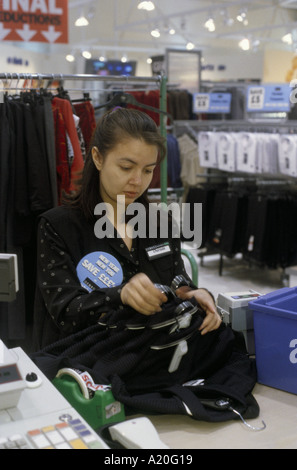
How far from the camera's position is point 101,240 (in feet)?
6.12

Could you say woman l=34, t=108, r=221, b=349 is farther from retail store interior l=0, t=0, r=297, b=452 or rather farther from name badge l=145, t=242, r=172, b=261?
retail store interior l=0, t=0, r=297, b=452

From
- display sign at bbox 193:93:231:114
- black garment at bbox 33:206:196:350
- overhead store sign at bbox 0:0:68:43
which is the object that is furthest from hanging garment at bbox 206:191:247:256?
black garment at bbox 33:206:196:350

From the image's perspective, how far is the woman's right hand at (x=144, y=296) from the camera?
4.34 feet

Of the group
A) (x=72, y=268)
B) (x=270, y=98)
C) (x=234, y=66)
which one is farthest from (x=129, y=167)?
(x=234, y=66)

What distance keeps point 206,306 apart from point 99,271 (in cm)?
43

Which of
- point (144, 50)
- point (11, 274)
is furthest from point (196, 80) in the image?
point (11, 274)

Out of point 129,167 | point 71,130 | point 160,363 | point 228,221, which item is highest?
point 71,130

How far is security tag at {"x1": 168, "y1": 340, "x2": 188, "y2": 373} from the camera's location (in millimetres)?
1405

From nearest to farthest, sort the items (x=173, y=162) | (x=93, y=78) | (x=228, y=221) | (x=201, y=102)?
1. (x=93, y=78)
2. (x=228, y=221)
3. (x=173, y=162)
4. (x=201, y=102)

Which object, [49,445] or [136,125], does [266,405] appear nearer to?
[49,445]

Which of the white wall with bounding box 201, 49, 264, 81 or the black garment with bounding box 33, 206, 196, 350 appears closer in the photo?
the black garment with bounding box 33, 206, 196, 350

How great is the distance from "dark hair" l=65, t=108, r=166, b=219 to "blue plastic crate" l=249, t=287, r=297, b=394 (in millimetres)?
662

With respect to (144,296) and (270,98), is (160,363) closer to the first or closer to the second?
(144,296)

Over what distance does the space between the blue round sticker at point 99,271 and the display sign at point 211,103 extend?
496 cm
